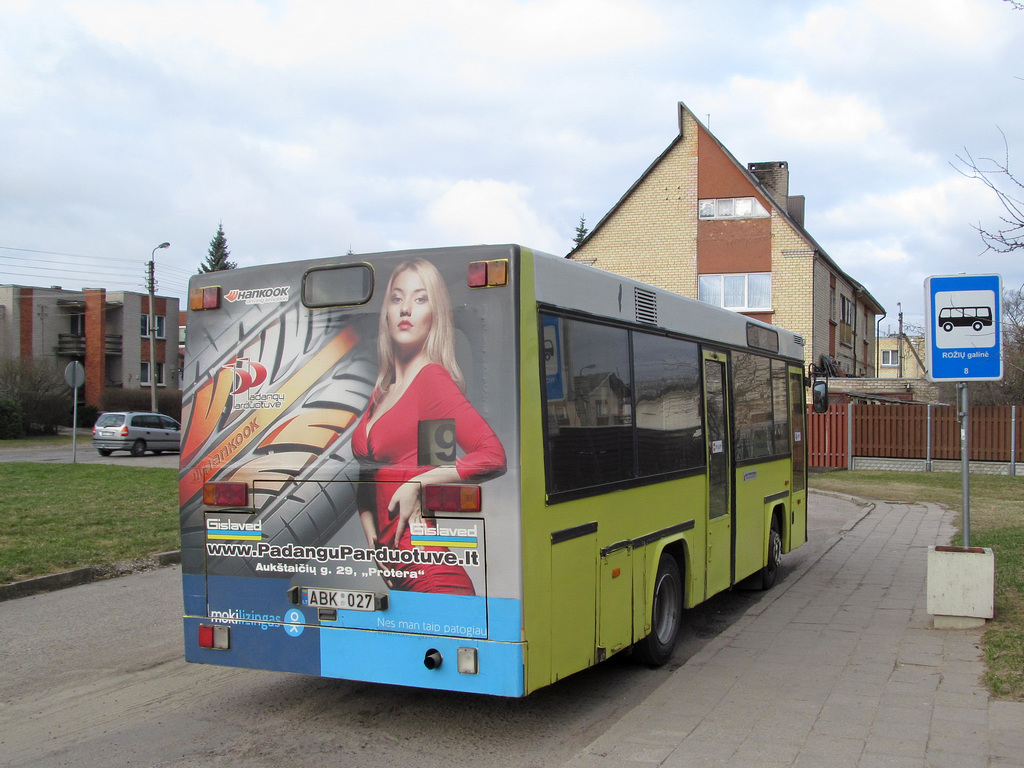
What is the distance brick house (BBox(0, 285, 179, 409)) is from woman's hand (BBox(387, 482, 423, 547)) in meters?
52.1

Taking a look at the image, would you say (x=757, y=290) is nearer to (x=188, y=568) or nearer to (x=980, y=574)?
(x=980, y=574)

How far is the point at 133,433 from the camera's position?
32.5 meters

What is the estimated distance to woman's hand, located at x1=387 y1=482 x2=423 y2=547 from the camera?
4.80 m

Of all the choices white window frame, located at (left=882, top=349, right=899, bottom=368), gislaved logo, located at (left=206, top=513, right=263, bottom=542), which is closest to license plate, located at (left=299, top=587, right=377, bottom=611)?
gislaved logo, located at (left=206, top=513, right=263, bottom=542)

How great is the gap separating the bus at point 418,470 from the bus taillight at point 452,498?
12 mm

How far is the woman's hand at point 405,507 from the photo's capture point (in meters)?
4.80

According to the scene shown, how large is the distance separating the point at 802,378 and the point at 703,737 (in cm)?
678

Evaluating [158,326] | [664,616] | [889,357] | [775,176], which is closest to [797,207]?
[775,176]

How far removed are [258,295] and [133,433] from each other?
97.7ft

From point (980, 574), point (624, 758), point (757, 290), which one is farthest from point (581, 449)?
point (757, 290)

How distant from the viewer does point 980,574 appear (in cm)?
743

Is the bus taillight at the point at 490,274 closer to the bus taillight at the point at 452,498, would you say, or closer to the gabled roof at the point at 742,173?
the bus taillight at the point at 452,498

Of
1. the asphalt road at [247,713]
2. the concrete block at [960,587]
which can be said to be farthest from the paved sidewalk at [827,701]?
the asphalt road at [247,713]

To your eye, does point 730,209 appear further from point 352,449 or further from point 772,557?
point 352,449
